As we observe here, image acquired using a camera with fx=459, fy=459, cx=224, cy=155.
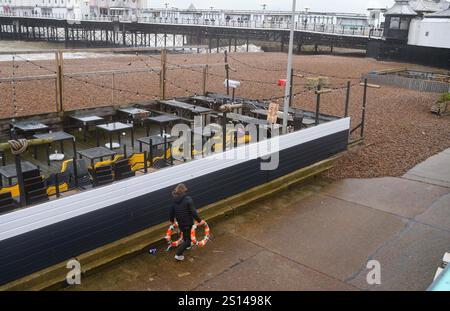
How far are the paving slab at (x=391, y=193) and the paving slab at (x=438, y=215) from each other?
136mm

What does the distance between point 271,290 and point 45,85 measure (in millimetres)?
22880

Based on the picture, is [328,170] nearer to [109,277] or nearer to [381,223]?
[381,223]

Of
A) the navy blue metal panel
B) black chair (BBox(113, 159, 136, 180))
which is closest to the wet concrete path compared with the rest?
the navy blue metal panel

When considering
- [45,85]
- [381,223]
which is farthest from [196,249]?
[45,85]

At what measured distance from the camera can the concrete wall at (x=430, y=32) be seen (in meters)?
41.6

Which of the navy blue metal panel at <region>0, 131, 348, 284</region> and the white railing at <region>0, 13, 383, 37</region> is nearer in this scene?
the navy blue metal panel at <region>0, 131, 348, 284</region>

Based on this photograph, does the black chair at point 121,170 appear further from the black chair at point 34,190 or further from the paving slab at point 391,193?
the paving slab at point 391,193

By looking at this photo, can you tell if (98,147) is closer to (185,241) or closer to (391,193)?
(185,241)

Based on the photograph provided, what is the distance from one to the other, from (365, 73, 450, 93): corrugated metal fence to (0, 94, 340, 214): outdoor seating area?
16.9 meters

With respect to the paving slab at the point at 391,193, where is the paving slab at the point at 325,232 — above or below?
below

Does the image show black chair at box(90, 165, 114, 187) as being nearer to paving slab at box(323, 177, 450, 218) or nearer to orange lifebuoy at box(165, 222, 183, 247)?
orange lifebuoy at box(165, 222, 183, 247)

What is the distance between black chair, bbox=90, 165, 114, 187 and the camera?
8.61 metres

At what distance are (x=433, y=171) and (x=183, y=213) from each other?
9390 mm

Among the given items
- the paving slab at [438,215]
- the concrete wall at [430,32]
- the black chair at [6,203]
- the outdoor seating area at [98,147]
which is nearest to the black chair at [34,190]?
the outdoor seating area at [98,147]
